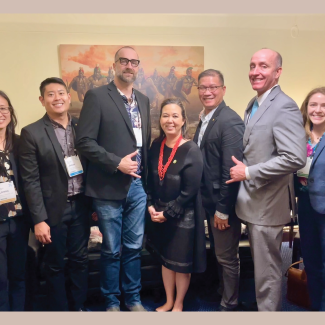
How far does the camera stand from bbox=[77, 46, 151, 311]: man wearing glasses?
1.80m

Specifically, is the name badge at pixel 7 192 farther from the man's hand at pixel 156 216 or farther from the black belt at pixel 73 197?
the man's hand at pixel 156 216

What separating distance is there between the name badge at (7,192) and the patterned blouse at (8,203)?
3 centimetres

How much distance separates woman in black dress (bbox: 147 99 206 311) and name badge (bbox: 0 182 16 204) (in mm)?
920

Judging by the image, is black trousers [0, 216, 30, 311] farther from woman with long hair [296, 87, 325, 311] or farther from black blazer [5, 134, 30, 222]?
woman with long hair [296, 87, 325, 311]

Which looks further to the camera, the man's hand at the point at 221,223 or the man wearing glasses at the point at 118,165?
the man's hand at the point at 221,223

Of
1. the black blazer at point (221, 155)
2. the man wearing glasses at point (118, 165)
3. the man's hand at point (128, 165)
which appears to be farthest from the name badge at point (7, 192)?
the black blazer at point (221, 155)

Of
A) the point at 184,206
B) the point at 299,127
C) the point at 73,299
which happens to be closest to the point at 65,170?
the point at 184,206

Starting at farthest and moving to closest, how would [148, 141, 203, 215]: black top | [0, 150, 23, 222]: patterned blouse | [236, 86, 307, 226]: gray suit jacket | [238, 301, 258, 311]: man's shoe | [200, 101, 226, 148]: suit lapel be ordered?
[238, 301, 258, 311]: man's shoe
[200, 101, 226, 148]: suit lapel
[148, 141, 203, 215]: black top
[0, 150, 23, 222]: patterned blouse
[236, 86, 307, 226]: gray suit jacket

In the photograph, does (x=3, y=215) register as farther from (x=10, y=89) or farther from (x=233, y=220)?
(x=10, y=89)

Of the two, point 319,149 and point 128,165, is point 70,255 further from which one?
point 319,149

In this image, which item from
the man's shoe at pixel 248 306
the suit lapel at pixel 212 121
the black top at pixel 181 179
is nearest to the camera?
the black top at pixel 181 179

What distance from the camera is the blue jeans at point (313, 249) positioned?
1874 mm

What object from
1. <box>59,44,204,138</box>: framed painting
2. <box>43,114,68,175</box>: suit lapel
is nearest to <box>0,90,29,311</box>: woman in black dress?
<box>43,114,68,175</box>: suit lapel

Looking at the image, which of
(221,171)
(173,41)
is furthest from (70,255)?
(173,41)
